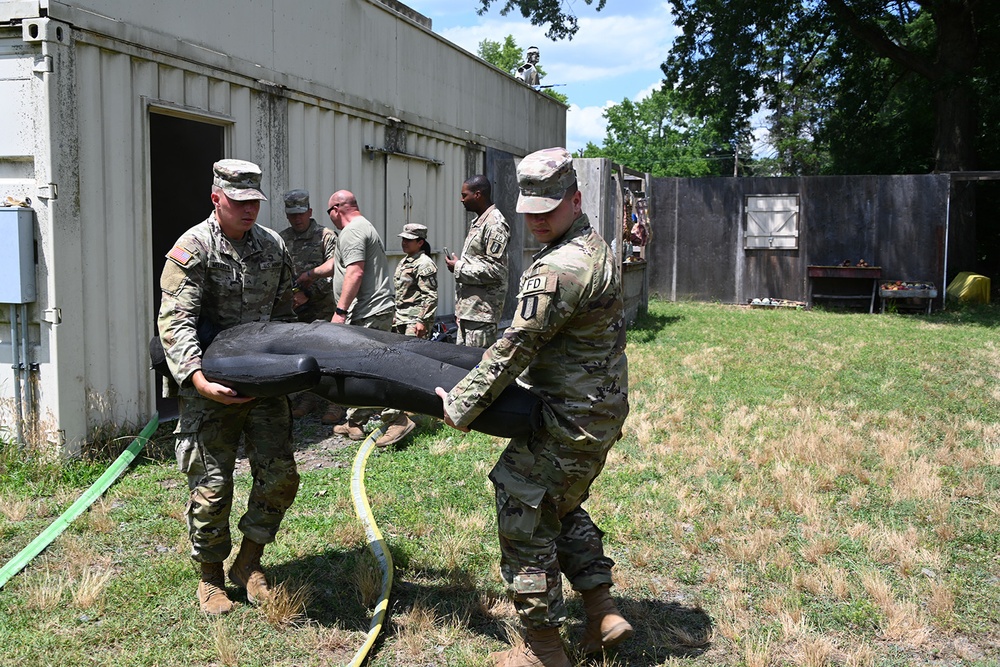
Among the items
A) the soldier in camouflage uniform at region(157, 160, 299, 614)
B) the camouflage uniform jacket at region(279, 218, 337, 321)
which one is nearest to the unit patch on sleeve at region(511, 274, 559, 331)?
the soldier in camouflage uniform at region(157, 160, 299, 614)

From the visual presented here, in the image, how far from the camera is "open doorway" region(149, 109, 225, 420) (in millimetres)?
9719

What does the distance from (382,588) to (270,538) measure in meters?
0.58

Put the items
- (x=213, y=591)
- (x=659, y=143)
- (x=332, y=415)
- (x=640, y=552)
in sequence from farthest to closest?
(x=659, y=143), (x=332, y=415), (x=640, y=552), (x=213, y=591)

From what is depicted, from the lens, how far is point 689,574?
4.52 meters

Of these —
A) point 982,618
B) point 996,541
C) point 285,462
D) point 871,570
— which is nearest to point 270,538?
point 285,462

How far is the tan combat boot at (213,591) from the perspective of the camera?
3.95 metres

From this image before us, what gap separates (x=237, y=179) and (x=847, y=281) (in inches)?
684

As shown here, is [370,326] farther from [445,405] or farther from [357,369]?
[445,405]

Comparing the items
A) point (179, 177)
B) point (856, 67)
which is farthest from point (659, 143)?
point (179, 177)

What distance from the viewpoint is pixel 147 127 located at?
6598 millimetres

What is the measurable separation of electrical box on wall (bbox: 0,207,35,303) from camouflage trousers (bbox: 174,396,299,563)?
7.87 ft

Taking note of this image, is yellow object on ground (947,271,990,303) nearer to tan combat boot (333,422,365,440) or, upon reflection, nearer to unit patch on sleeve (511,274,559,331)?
tan combat boot (333,422,365,440)

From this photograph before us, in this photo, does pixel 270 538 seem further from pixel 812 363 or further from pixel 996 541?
pixel 812 363

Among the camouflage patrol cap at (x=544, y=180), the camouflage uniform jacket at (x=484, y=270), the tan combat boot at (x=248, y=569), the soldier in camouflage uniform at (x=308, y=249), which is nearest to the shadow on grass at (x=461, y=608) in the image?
the tan combat boot at (x=248, y=569)
